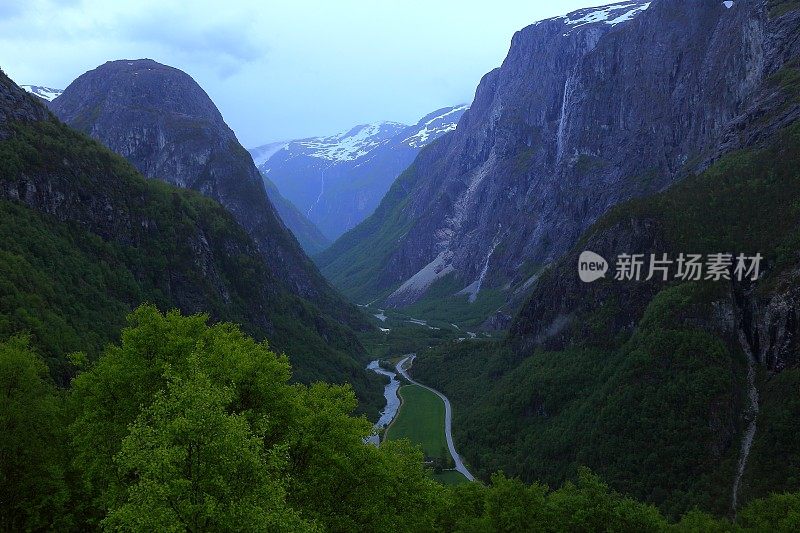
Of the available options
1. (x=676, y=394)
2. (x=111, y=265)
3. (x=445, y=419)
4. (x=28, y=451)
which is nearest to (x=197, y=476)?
(x=28, y=451)

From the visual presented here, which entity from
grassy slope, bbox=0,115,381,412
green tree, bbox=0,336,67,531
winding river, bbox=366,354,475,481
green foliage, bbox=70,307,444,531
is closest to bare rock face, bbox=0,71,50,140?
grassy slope, bbox=0,115,381,412

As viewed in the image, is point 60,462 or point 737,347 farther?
point 737,347

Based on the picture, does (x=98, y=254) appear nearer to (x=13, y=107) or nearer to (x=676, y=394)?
(x=13, y=107)

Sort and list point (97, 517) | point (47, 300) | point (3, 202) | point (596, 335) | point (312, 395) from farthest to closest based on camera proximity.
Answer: point (596, 335)
point (3, 202)
point (47, 300)
point (312, 395)
point (97, 517)

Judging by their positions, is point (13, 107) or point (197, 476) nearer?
point (197, 476)

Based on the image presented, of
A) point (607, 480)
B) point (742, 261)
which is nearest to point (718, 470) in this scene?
point (607, 480)

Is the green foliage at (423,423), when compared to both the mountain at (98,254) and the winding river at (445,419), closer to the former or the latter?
the winding river at (445,419)

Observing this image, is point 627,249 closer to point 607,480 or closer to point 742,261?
point 742,261
